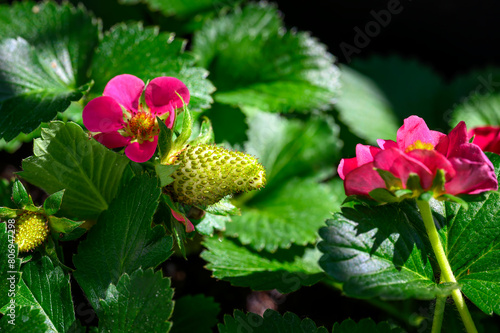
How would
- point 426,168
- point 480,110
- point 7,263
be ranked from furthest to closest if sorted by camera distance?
point 480,110
point 7,263
point 426,168

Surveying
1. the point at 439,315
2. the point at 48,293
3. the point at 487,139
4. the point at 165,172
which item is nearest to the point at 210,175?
the point at 165,172

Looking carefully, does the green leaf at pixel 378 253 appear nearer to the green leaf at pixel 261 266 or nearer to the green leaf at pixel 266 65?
the green leaf at pixel 261 266

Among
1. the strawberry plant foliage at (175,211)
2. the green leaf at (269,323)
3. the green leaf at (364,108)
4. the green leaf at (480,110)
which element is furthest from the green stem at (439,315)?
the green leaf at (480,110)

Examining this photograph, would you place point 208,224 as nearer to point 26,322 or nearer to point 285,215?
point 26,322

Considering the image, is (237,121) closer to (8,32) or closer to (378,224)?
(8,32)

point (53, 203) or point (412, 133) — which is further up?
point (412, 133)
